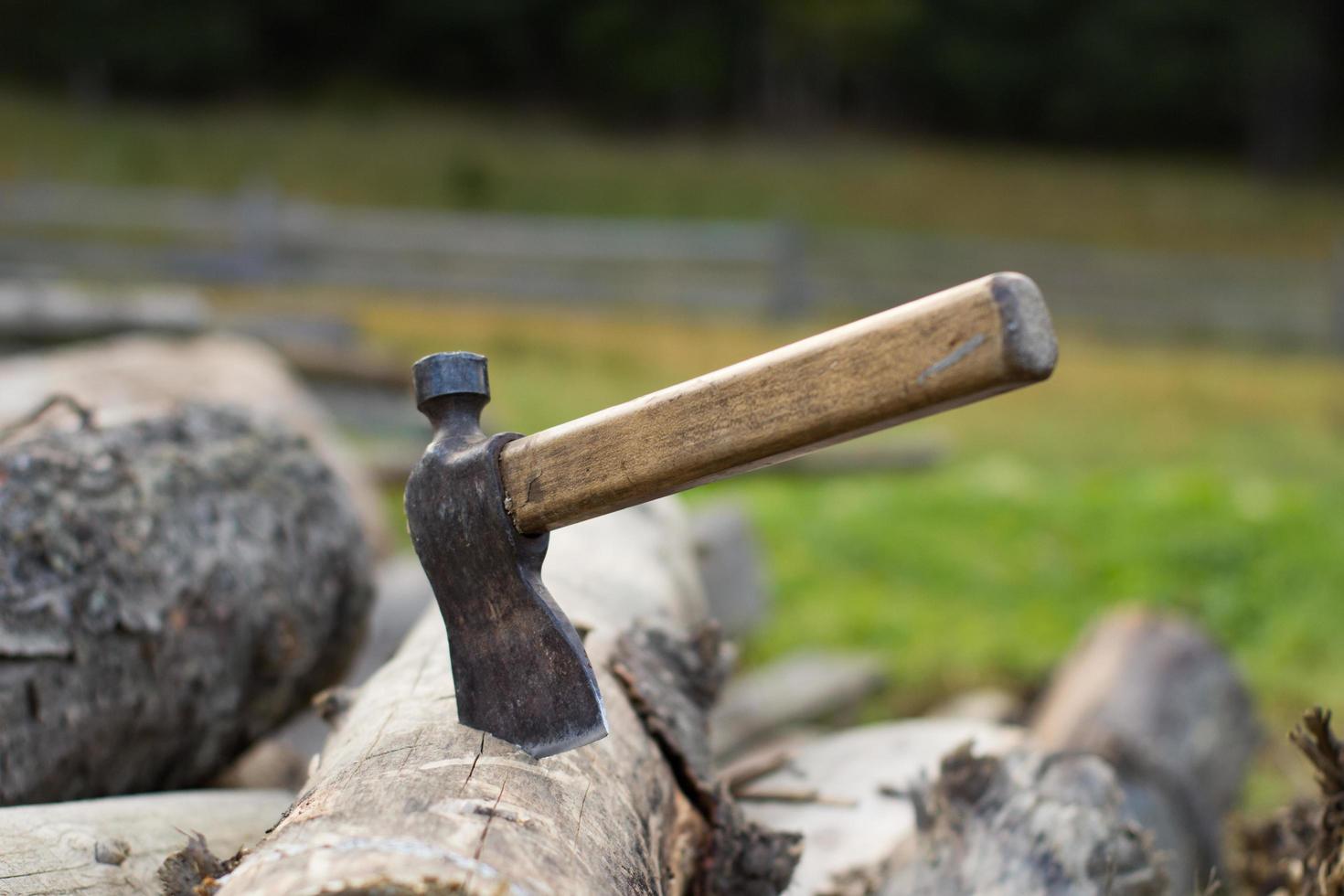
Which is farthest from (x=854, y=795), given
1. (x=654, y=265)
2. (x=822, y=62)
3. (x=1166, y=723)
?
(x=822, y=62)

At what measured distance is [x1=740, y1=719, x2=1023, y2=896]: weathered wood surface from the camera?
1920 millimetres

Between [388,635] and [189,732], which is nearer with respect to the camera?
[189,732]

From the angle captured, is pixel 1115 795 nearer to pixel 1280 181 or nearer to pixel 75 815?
pixel 75 815

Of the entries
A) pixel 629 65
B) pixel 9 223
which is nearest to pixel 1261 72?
pixel 629 65

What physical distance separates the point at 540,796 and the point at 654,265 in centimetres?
1187

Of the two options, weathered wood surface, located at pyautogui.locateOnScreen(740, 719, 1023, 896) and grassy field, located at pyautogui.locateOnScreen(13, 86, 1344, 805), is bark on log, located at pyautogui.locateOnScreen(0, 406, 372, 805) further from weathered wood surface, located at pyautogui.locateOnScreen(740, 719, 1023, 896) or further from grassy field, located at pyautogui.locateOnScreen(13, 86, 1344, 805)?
grassy field, located at pyautogui.locateOnScreen(13, 86, 1344, 805)

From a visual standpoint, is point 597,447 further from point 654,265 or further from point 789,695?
point 654,265

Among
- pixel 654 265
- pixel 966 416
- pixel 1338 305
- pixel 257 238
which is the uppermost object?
pixel 257 238

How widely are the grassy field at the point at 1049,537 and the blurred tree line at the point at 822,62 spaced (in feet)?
60.5

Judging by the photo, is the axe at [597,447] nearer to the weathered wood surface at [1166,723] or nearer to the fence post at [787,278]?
the weathered wood surface at [1166,723]

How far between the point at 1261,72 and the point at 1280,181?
2427mm

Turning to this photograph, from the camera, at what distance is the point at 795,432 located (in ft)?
4.21

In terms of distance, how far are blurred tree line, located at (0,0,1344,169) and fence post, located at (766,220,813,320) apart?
1357 cm

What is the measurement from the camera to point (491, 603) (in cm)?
146
